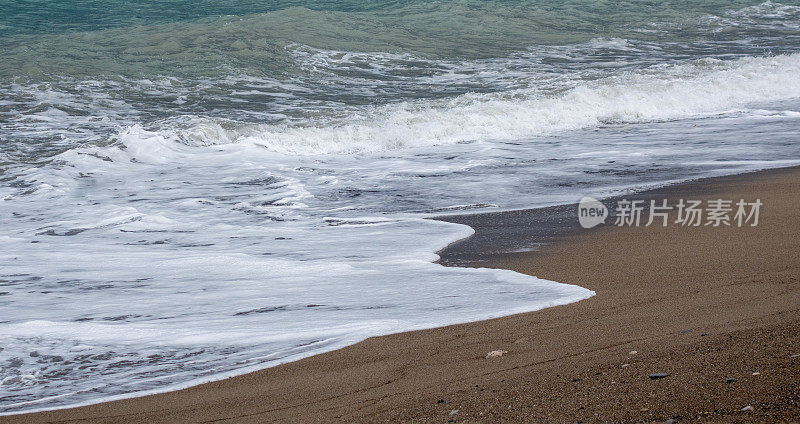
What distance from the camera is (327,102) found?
16.0m

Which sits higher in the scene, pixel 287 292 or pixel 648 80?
pixel 648 80

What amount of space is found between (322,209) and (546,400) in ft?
18.7

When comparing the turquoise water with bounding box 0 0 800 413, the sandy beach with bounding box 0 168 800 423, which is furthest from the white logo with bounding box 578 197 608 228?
the sandy beach with bounding box 0 168 800 423

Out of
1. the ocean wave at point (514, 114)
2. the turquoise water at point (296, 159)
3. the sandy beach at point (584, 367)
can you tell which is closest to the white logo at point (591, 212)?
the turquoise water at point (296, 159)

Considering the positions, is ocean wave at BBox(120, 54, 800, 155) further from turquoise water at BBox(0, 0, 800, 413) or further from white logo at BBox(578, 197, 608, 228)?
white logo at BBox(578, 197, 608, 228)

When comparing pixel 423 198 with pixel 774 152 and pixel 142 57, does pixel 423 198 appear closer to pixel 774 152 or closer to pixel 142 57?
pixel 774 152

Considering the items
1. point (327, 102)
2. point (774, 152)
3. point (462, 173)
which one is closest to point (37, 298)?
point (462, 173)

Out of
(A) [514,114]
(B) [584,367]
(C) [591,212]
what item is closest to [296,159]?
(A) [514,114]

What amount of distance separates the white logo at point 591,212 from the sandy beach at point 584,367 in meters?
1.74

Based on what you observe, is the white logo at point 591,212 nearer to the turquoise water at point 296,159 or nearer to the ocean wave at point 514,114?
the turquoise water at point 296,159

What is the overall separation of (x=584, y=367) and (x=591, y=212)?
4.39m

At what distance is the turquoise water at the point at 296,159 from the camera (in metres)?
4.67

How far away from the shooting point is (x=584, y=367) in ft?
10.9

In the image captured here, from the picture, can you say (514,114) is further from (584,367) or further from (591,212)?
(584,367)
